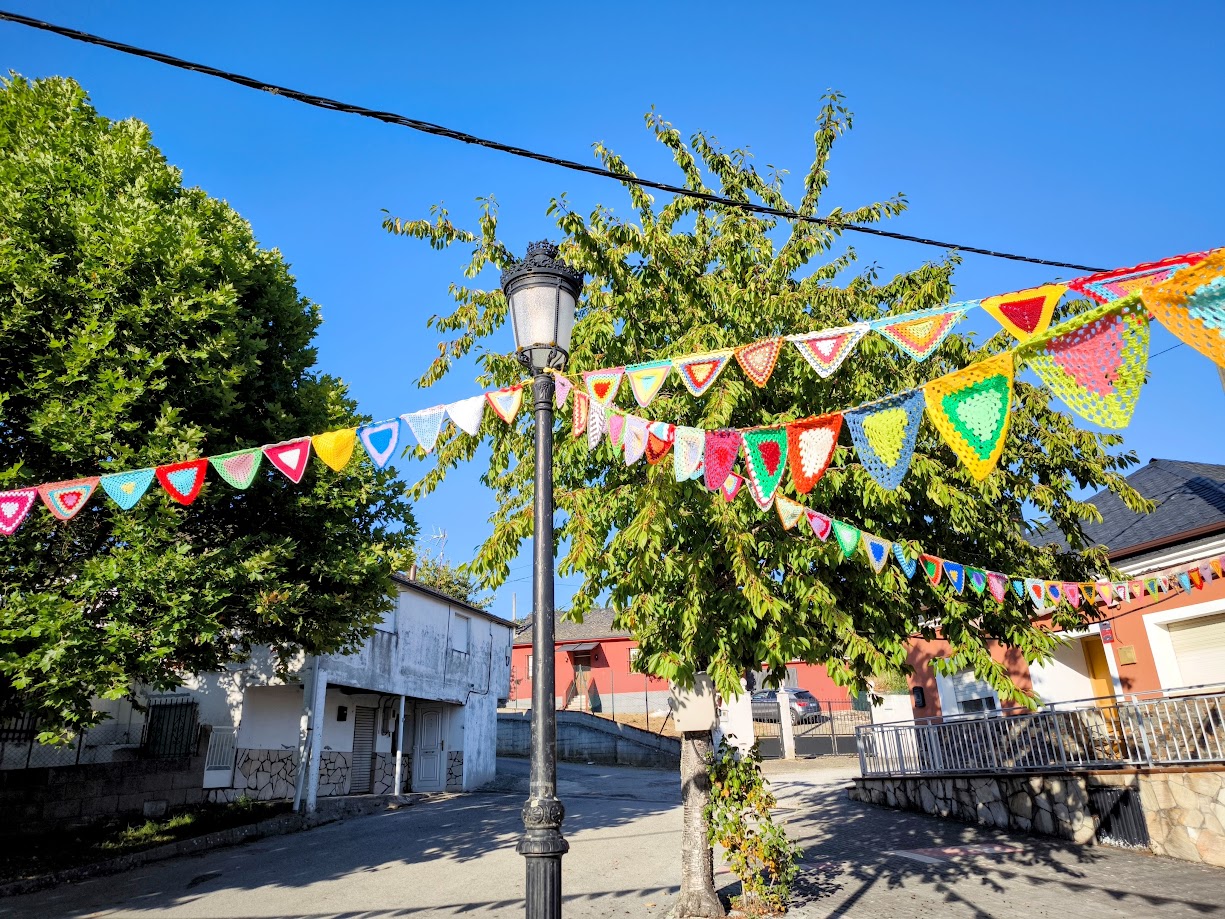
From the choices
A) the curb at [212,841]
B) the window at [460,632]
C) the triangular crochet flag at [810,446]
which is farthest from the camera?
the window at [460,632]

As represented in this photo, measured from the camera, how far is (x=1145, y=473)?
17.1 m

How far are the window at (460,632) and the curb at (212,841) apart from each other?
17.4 feet

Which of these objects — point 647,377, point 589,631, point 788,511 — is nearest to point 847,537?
point 788,511

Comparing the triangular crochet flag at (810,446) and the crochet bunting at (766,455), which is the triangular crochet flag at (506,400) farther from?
the triangular crochet flag at (810,446)

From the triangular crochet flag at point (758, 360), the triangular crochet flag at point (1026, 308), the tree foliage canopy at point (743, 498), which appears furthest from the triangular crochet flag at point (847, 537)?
the triangular crochet flag at point (1026, 308)

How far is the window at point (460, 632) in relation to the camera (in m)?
23.8

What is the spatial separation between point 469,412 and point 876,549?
12.8 ft

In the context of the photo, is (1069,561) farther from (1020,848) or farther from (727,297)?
(727,297)

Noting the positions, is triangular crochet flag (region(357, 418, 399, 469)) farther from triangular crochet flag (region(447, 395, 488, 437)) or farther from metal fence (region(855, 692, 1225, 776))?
metal fence (region(855, 692, 1225, 776))

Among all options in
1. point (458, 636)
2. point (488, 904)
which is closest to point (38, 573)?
point (488, 904)

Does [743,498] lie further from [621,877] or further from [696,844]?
[621,877]

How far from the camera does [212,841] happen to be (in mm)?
13609

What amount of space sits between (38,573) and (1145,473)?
2040cm

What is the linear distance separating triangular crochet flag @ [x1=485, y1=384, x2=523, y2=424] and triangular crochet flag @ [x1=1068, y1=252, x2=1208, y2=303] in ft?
12.9
